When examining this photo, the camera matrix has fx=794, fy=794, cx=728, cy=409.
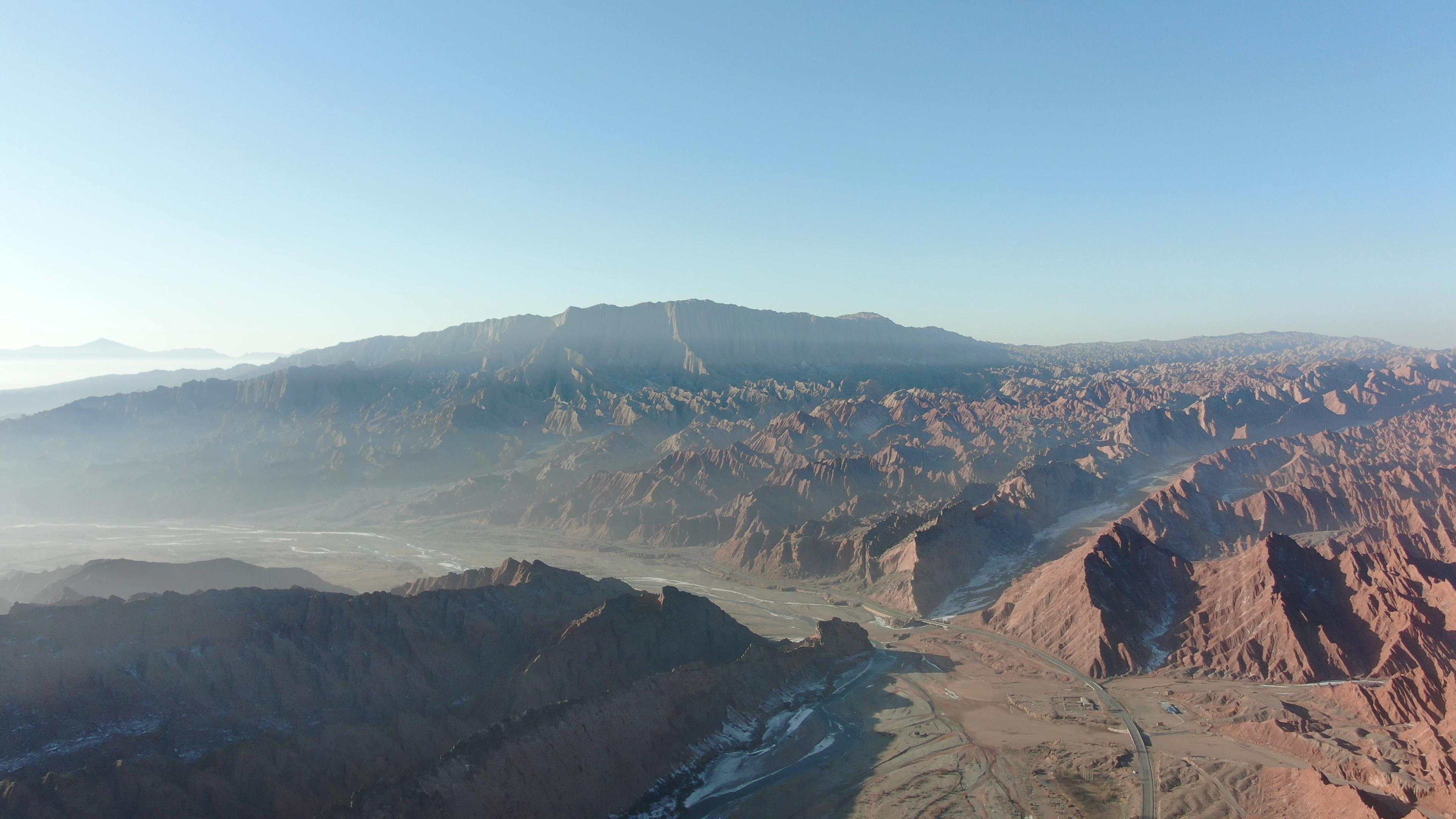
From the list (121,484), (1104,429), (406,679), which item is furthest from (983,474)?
(121,484)

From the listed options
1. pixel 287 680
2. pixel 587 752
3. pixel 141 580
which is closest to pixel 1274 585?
pixel 587 752

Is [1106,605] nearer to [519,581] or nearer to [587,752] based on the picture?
[587,752]

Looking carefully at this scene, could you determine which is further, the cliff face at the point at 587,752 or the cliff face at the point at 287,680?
the cliff face at the point at 287,680

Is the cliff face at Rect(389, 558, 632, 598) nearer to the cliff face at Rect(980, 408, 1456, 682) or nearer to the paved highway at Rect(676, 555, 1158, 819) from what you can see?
the paved highway at Rect(676, 555, 1158, 819)

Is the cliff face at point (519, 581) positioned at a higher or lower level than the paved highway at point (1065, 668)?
higher

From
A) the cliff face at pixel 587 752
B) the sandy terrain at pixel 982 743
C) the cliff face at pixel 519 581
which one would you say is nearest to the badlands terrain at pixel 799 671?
the cliff face at pixel 587 752

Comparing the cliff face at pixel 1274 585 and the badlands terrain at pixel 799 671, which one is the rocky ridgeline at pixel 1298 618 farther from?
the badlands terrain at pixel 799 671
